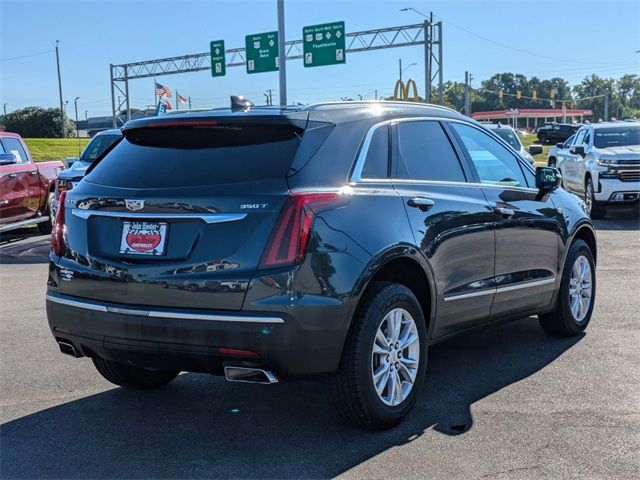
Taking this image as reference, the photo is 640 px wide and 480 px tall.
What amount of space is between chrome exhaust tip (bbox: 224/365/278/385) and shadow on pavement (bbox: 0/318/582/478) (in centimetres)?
44

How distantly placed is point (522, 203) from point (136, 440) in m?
3.28

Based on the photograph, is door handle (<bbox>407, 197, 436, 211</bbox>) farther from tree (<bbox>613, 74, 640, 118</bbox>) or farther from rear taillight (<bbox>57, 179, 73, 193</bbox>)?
tree (<bbox>613, 74, 640, 118</bbox>)

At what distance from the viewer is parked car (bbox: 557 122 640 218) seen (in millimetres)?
14883

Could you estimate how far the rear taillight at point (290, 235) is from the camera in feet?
12.1

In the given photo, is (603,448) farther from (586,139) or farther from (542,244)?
(586,139)

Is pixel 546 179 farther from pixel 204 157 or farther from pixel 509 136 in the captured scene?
pixel 509 136

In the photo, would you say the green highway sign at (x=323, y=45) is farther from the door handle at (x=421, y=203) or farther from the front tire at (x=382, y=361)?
the front tire at (x=382, y=361)

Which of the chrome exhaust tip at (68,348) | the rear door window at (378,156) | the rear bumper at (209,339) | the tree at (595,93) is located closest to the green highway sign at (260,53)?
the rear door window at (378,156)

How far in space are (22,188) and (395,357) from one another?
11.2m

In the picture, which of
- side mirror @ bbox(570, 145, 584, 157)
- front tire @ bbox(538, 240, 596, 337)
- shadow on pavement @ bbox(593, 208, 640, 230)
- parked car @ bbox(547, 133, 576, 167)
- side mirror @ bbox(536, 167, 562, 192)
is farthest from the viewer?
parked car @ bbox(547, 133, 576, 167)

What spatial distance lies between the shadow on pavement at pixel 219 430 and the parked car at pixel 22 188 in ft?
29.4

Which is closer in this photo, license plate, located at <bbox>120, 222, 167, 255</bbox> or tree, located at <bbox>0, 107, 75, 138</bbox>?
license plate, located at <bbox>120, 222, 167, 255</bbox>

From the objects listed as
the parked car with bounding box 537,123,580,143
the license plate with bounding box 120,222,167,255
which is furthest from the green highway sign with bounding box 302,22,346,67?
the license plate with bounding box 120,222,167,255

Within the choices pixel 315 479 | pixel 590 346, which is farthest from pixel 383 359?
pixel 590 346
